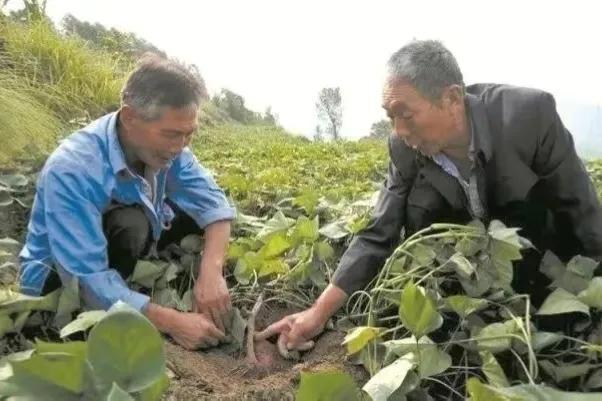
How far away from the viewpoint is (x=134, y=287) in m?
2.40

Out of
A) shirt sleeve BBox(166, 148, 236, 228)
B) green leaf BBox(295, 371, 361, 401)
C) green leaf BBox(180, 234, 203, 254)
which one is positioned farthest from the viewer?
green leaf BBox(180, 234, 203, 254)

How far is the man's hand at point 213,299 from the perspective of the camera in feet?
7.54

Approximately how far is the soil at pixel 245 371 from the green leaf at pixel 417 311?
361 millimetres

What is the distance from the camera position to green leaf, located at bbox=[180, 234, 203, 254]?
2.68 meters

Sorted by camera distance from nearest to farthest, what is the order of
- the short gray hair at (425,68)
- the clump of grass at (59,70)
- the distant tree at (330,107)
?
1. the short gray hair at (425,68)
2. the clump of grass at (59,70)
3. the distant tree at (330,107)

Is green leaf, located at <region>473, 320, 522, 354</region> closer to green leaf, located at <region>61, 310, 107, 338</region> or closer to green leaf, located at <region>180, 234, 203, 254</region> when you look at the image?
green leaf, located at <region>61, 310, 107, 338</region>

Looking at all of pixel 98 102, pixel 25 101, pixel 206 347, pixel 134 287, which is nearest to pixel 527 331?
pixel 206 347

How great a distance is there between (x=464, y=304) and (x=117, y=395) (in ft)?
3.80

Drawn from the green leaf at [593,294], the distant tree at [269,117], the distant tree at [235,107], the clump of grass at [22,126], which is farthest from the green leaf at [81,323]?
the distant tree at [269,117]

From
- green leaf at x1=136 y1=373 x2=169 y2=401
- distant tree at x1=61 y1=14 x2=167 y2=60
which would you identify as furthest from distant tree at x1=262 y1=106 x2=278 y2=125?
green leaf at x1=136 y1=373 x2=169 y2=401

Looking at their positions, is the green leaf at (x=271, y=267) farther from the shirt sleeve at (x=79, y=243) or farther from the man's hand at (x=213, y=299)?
the shirt sleeve at (x=79, y=243)

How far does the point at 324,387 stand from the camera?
102 centimetres

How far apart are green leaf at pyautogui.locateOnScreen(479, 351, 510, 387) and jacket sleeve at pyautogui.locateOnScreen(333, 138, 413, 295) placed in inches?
22.1

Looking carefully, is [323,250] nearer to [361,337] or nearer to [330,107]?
[361,337]
